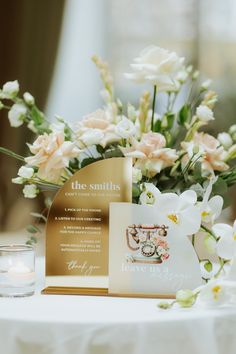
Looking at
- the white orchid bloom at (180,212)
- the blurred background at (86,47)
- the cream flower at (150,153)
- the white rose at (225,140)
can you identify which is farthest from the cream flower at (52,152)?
the blurred background at (86,47)

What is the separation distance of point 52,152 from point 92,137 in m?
0.10

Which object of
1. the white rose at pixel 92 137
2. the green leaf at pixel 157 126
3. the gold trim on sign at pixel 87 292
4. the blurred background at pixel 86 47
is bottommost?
the gold trim on sign at pixel 87 292

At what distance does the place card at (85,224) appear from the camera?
1231mm

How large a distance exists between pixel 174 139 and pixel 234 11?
1661 millimetres

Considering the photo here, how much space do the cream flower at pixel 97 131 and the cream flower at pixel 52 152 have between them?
0.17ft

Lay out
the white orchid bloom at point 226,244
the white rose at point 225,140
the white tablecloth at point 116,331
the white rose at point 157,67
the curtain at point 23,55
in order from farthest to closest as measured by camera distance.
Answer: the curtain at point 23,55 → the white rose at point 225,140 → the white rose at point 157,67 → the white orchid bloom at point 226,244 → the white tablecloth at point 116,331

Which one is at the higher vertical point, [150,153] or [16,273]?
[150,153]

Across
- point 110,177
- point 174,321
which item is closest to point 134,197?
point 110,177

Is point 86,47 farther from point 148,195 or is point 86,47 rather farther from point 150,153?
point 148,195

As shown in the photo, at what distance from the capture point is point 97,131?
4.38ft

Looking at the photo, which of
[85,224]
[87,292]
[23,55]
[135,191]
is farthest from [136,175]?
[23,55]

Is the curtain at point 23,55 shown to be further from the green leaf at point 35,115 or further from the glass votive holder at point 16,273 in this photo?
the glass votive holder at point 16,273

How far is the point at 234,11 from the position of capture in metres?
2.99

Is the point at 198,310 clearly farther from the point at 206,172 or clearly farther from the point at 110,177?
the point at 206,172
